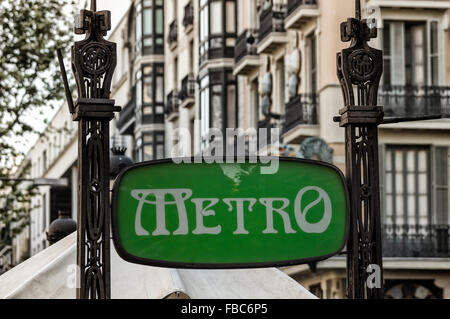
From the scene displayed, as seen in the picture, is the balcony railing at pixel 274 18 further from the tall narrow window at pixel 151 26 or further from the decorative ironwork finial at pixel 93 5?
the decorative ironwork finial at pixel 93 5

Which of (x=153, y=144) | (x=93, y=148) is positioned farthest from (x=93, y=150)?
(x=153, y=144)

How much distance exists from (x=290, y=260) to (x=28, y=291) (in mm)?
2002

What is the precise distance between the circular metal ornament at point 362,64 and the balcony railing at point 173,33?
39.6 m

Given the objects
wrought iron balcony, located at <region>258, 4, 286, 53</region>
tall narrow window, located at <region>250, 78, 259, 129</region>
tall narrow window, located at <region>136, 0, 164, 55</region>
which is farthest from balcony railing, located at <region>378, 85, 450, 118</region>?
tall narrow window, located at <region>136, 0, 164, 55</region>

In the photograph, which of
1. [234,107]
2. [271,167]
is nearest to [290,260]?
[271,167]

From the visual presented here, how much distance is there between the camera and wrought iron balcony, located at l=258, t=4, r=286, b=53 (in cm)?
3419

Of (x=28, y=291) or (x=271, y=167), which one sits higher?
(x=271, y=167)

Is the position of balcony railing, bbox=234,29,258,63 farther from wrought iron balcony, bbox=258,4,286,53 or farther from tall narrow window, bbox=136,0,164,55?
tall narrow window, bbox=136,0,164,55

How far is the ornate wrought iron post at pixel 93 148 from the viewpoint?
7.24 metres

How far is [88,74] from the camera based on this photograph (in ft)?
24.6

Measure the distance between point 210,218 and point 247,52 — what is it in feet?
98.8

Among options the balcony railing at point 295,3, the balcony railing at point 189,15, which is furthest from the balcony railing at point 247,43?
the balcony railing at point 189,15
